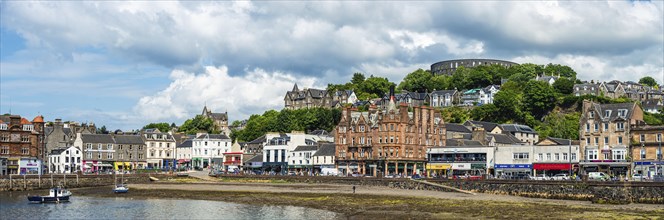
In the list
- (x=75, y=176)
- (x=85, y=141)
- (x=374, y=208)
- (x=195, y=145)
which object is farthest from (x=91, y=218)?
(x=195, y=145)

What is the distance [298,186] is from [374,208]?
31364mm

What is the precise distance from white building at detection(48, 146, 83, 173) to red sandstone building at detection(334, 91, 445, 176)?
163 ft

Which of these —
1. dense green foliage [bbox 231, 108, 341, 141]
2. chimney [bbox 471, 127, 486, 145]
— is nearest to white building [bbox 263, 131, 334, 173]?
dense green foliage [bbox 231, 108, 341, 141]

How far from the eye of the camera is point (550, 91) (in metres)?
142

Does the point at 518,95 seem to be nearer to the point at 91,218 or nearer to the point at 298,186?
the point at 298,186

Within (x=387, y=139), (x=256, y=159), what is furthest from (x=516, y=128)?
(x=256, y=159)

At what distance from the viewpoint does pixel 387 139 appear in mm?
107562

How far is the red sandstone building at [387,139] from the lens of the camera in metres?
107

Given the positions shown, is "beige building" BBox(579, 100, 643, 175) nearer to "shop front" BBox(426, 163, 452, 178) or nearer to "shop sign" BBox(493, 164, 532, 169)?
"shop sign" BBox(493, 164, 532, 169)

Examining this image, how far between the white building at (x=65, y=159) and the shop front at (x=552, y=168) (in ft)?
265

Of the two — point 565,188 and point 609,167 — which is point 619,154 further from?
point 565,188

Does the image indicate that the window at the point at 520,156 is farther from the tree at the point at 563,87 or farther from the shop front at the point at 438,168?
the tree at the point at 563,87

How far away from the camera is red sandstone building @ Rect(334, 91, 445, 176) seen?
107 meters

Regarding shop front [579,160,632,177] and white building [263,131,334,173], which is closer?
shop front [579,160,632,177]
